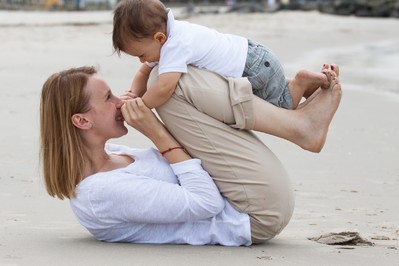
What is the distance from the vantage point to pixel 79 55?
1705 cm

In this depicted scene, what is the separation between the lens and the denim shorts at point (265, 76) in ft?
14.1

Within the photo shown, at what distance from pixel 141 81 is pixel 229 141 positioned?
58 cm

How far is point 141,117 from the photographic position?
13.9 ft

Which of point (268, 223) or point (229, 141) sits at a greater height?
point (229, 141)

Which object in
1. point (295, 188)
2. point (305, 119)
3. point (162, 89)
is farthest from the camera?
point (295, 188)

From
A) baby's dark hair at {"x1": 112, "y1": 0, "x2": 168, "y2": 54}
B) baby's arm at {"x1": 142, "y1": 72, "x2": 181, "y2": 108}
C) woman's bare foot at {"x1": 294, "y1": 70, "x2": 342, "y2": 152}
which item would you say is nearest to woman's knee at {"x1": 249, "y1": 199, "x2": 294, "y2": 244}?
woman's bare foot at {"x1": 294, "y1": 70, "x2": 342, "y2": 152}

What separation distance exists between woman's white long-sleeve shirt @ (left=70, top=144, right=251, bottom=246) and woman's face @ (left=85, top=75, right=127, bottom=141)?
0.18 metres

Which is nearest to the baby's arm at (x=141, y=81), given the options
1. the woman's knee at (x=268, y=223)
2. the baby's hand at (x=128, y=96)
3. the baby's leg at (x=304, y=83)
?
the baby's hand at (x=128, y=96)

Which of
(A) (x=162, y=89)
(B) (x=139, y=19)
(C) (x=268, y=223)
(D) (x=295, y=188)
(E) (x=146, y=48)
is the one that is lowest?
(D) (x=295, y=188)

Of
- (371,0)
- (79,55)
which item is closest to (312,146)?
(79,55)

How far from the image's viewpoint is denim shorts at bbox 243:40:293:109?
4.29 m

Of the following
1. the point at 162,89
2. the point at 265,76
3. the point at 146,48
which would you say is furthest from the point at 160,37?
the point at 265,76

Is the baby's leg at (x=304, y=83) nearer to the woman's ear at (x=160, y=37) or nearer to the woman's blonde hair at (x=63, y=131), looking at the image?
the woman's ear at (x=160, y=37)

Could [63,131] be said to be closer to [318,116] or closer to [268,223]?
[268,223]
